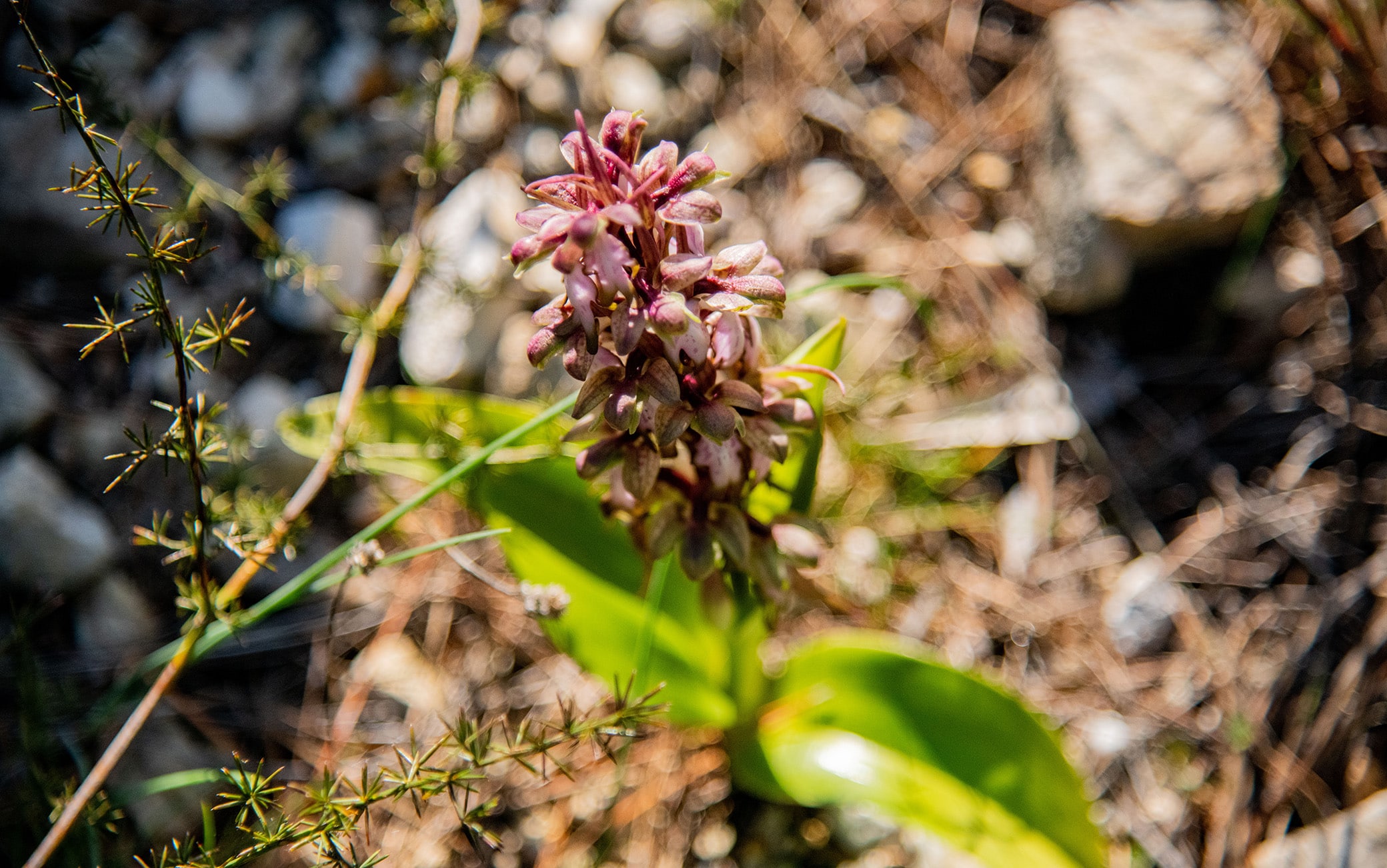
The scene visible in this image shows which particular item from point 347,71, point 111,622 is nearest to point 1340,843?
point 111,622

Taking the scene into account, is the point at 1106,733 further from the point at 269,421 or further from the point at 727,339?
the point at 269,421

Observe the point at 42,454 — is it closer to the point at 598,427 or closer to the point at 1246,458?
the point at 598,427

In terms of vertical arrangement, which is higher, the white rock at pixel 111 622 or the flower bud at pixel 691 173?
the flower bud at pixel 691 173

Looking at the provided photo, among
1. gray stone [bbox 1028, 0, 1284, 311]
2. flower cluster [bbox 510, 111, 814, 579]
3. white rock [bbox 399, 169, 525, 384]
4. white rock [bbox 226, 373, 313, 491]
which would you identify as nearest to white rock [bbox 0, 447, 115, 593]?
white rock [bbox 226, 373, 313, 491]

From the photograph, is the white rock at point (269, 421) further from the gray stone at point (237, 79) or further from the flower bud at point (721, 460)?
the flower bud at point (721, 460)

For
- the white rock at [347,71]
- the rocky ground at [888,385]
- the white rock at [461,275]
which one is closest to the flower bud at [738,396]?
the rocky ground at [888,385]

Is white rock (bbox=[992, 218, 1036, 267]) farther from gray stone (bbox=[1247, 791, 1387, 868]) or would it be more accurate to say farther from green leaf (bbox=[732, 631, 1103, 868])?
gray stone (bbox=[1247, 791, 1387, 868])

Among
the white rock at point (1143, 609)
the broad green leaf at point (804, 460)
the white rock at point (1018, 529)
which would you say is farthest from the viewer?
the white rock at point (1018, 529)
